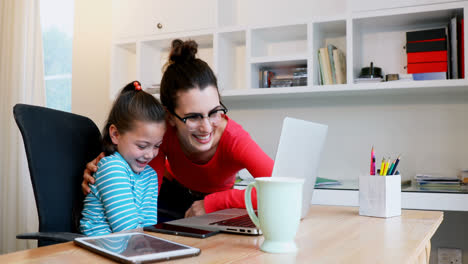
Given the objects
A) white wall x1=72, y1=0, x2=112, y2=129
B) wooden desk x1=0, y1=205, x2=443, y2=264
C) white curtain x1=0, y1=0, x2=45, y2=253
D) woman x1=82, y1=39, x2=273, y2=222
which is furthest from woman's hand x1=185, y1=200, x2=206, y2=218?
white curtain x1=0, y1=0, x2=45, y2=253

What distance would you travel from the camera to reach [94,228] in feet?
4.19

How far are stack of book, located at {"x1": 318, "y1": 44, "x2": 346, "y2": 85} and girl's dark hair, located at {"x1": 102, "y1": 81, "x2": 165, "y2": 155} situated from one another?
4.14ft

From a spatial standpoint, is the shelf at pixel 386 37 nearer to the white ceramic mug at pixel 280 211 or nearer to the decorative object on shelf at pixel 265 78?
the decorative object on shelf at pixel 265 78

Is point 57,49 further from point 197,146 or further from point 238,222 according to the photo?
point 238,222

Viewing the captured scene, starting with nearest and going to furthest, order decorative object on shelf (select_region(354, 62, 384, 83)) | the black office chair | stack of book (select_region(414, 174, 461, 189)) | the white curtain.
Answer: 1. the black office chair
2. stack of book (select_region(414, 174, 461, 189))
3. decorative object on shelf (select_region(354, 62, 384, 83))
4. the white curtain

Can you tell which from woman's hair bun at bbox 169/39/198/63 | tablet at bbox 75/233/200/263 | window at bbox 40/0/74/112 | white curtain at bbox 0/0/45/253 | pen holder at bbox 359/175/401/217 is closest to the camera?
tablet at bbox 75/233/200/263

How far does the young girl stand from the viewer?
1.22m

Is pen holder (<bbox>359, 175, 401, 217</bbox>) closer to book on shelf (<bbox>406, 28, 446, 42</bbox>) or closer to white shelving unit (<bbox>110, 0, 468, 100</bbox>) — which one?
white shelving unit (<bbox>110, 0, 468, 100</bbox>)

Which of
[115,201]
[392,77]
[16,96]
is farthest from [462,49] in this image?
[16,96]

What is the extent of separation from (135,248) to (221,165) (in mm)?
925

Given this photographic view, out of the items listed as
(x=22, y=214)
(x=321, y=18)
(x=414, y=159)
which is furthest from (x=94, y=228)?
(x=22, y=214)

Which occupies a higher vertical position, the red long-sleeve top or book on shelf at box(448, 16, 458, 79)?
book on shelf at box(448, 16, 458, 79)

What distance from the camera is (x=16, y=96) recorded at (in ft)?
10.4

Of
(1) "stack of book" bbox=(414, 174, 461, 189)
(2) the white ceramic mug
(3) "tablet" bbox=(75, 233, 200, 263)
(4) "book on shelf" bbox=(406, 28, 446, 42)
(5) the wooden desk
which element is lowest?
(1) "stack of book" bbox=(414, 174, 461, 189)
